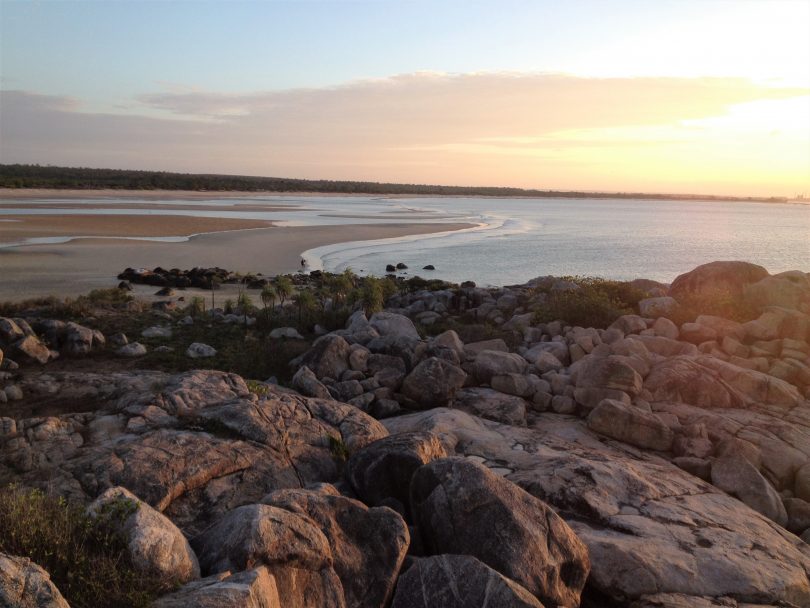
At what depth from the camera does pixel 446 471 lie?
7379 mm

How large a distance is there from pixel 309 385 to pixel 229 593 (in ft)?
26.7

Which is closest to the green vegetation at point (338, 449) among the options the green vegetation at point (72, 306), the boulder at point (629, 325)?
the boulder at point (629, 325)

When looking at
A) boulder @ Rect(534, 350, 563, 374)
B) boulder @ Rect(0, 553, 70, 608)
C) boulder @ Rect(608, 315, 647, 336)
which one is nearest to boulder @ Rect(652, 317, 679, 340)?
boulder @ Rect(608, 315, 647, 336)

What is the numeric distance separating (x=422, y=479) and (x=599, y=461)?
3863 mm

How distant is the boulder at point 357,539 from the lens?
6.18m

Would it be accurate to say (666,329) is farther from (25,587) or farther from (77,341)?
(77,341)

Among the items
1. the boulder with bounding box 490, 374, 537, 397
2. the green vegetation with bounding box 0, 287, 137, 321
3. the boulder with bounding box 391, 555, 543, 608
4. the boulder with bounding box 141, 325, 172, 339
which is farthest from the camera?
the green vegetation with bounding box 0, 287, 137, 321

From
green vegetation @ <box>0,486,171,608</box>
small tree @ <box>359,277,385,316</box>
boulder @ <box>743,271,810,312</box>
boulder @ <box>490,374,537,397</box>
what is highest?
boulder @ <box>743,271,810,312</box>

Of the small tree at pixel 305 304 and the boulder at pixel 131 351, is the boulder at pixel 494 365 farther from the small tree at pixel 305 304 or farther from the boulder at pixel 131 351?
the boulder at pixel 131 351

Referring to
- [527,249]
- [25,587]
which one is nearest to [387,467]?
[25,587]

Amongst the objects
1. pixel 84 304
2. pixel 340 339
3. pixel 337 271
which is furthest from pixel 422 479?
pixel 337 271

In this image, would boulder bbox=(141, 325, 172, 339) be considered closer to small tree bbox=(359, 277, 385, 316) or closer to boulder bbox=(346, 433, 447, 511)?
small tree bbox=(359, 277, 385, 316)

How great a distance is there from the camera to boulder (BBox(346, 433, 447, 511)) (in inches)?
320

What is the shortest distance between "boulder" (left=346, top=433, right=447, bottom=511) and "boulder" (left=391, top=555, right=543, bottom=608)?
1.88 m
